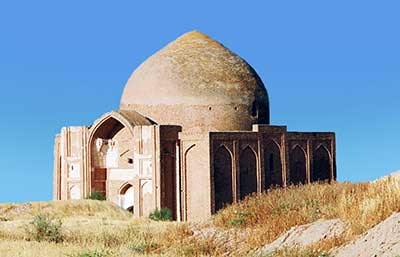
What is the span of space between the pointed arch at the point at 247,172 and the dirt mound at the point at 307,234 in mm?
16977

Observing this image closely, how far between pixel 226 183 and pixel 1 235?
47.6 feet

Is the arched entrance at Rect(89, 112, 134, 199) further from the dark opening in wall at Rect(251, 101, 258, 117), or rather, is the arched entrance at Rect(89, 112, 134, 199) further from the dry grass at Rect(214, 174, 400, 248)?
the dry grass at Rect(214, 174, 400, 248)

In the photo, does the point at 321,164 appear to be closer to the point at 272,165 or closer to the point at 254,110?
the point at 272,165

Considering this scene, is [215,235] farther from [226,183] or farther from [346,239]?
[226,183]

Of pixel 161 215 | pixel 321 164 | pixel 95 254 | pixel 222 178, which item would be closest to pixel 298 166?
pixel 321 164

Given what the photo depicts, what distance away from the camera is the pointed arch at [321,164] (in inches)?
1449

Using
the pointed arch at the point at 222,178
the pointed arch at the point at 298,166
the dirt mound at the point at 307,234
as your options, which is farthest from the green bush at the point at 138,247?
the pointed arch at the point at 298,166

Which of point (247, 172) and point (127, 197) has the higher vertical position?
point (247, 172)

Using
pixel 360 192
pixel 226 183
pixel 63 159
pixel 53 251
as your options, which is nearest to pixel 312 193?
pixel 360 192

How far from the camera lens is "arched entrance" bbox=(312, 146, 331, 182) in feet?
121

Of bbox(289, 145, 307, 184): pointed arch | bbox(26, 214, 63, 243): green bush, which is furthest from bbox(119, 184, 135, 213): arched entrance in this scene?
bbox(26, 214, 63, 243): green bush

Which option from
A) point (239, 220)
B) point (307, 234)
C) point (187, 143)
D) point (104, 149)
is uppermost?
point (104, 149)

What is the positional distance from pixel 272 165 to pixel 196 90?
14.6ft

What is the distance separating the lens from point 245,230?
57.2 ft
